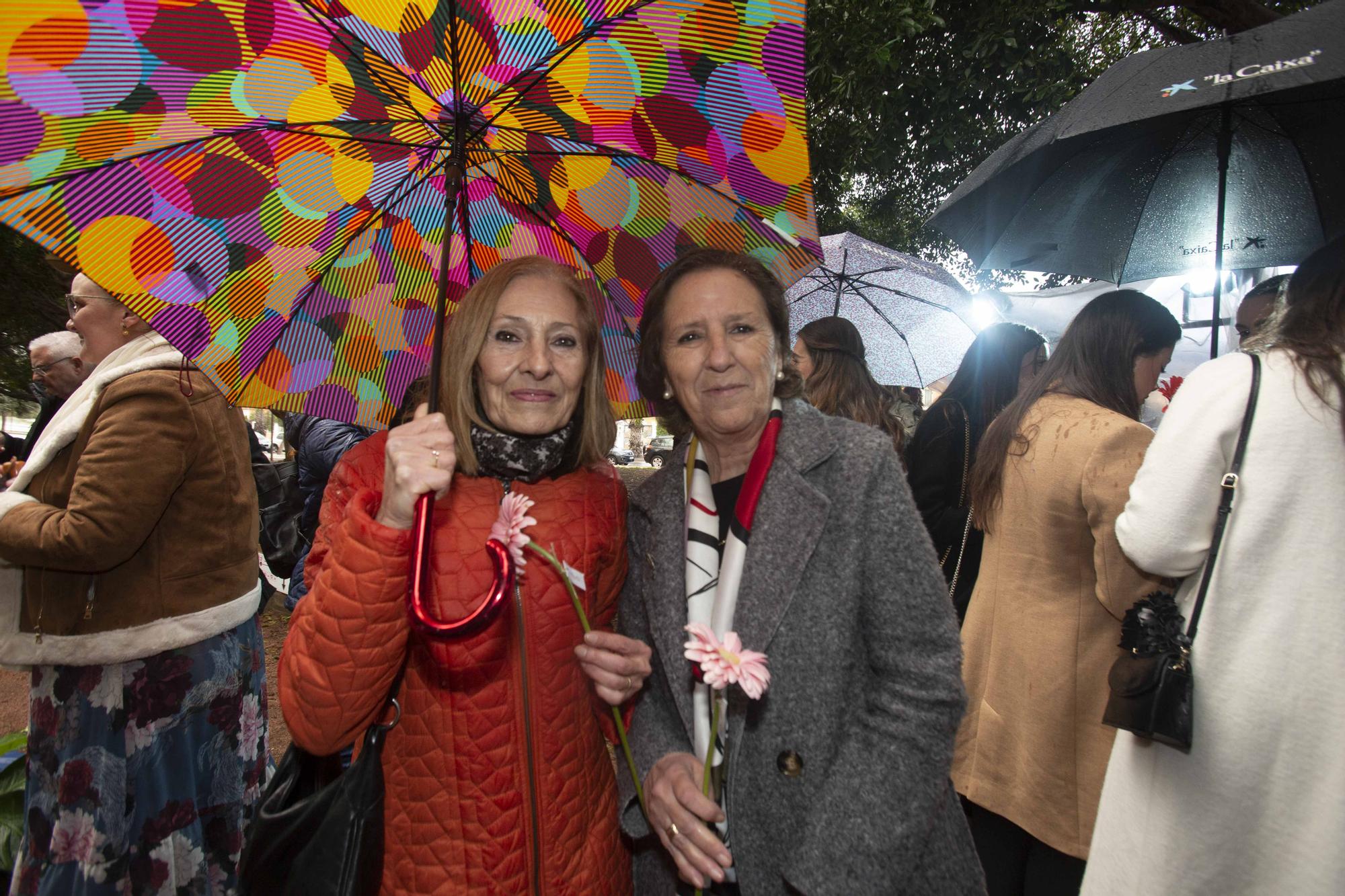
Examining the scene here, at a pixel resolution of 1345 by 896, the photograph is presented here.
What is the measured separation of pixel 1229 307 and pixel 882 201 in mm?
4315

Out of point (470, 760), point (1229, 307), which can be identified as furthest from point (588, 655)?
point (1229, 307)

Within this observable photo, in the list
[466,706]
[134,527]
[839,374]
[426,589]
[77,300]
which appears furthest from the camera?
[839,374]

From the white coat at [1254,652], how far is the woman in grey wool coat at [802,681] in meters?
0.65

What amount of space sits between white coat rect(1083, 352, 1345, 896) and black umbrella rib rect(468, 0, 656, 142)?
1.67 m

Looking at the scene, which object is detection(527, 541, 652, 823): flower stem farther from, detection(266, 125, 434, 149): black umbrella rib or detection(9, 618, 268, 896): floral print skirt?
detection(9, 618, 268, 896): floral print skirt

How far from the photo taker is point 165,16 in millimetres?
1205

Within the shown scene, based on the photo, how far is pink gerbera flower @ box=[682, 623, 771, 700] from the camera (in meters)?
1.26

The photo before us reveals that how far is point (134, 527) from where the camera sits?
2.34m

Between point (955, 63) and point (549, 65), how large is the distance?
654 centimetres

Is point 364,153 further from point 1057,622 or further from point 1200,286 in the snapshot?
point 1200,286

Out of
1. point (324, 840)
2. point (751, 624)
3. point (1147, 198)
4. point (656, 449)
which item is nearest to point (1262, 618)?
point (751, 624)

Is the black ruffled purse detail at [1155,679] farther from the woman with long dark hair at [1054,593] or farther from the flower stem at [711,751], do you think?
the flower stem at [711,751]

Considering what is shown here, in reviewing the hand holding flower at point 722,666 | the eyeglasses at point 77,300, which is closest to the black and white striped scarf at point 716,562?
the hand holding flower at point 722,666

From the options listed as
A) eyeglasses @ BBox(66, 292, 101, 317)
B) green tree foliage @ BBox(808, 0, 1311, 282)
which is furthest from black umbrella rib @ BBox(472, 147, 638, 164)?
green tree foliage @ BBox(808, 0, 1311, 282)
